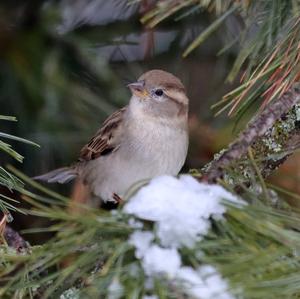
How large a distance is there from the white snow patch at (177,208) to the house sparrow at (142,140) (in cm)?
166

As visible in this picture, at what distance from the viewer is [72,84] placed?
3203mm

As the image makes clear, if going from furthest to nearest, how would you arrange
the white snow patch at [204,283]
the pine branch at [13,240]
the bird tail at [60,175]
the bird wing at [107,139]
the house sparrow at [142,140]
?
the bird tail at [60,175] < the bird wing at [107,139] < the house sparrow at [142,140] < the pine branch at [13,240] < the white snow patch at [204,283]

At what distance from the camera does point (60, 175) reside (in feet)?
10.1

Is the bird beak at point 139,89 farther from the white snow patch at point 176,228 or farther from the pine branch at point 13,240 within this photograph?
the white snow patch at point 176,228

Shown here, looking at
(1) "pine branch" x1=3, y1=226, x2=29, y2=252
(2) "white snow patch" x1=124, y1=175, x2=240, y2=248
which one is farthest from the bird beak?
(2) "white snow patch" x1=124, y1=175, x2=240, y2=248

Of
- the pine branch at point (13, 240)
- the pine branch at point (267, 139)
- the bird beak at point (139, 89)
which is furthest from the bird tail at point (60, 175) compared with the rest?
the pine branch at point (267, 139)

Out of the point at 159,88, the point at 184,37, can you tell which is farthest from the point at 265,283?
the point at 184,37

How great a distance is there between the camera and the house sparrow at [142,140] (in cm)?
278

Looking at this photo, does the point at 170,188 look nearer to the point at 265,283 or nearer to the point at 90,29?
the point at 265,283

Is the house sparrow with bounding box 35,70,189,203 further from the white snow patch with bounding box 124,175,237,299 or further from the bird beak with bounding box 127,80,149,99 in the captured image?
the white snow patch with bounding box 124,175,237,299

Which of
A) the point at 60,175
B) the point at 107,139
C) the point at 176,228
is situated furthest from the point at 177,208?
the point at 60,175

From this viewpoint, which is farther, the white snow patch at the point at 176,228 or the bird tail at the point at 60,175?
the bird tail at the point at 60,175

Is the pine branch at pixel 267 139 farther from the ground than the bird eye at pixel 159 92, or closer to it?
closer to it

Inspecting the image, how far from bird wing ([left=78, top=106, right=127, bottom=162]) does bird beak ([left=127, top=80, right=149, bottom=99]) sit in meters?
0.08
